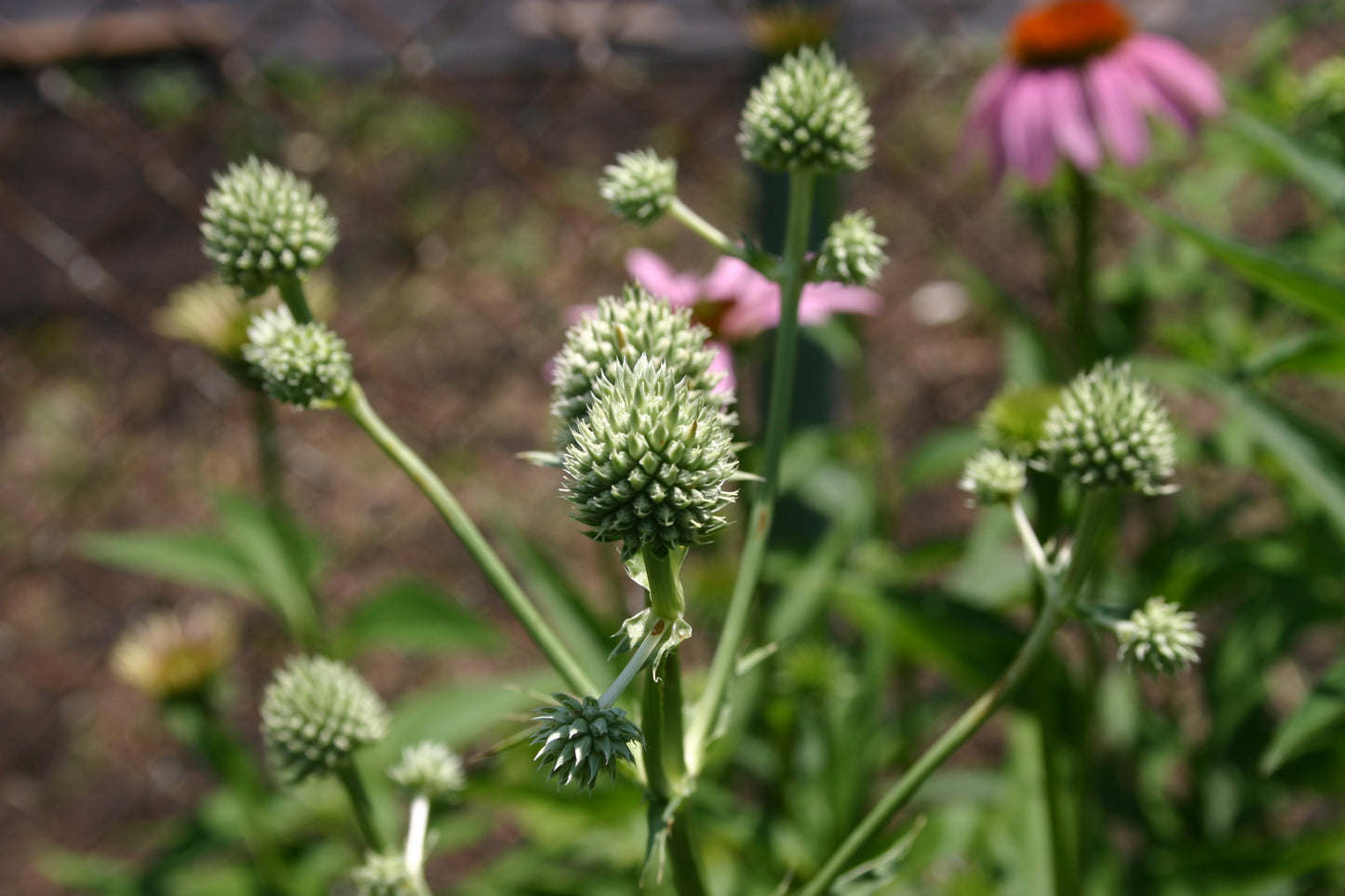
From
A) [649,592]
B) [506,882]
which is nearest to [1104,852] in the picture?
[506,882]

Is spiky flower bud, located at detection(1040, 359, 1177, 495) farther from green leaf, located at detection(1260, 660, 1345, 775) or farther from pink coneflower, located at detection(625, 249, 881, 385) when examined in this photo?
pink coneflower, located at detection(625, 249, 881, 385)

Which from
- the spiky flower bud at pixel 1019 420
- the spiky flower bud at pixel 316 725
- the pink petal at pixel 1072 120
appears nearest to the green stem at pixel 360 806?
the spiky flower bud at pixel 316 725

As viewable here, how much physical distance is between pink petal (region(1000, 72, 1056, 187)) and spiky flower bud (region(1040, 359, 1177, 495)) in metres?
0.79

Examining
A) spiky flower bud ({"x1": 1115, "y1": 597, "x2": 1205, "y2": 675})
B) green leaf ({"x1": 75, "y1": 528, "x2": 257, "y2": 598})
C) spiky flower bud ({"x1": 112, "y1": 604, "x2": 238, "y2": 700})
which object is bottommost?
spiky flower bud ({"x1": 1115, "y1": 597, "x2": 1205, "y2": 675})

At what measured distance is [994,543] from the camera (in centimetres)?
128

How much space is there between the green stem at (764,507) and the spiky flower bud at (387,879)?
18cm

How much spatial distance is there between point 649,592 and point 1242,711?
37.5 inches

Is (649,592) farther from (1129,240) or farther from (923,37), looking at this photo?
(923,37)

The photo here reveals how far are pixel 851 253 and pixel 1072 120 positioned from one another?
867mm

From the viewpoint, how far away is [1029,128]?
4.77ft

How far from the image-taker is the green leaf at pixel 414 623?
1.29 meters

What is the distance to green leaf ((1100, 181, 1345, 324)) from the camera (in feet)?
2.48

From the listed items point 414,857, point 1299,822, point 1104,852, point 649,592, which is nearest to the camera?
point 649,592

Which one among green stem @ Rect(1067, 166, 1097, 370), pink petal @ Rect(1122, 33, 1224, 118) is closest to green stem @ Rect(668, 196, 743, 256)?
green stem @ Rect(1067, 166, 1097, 370)
